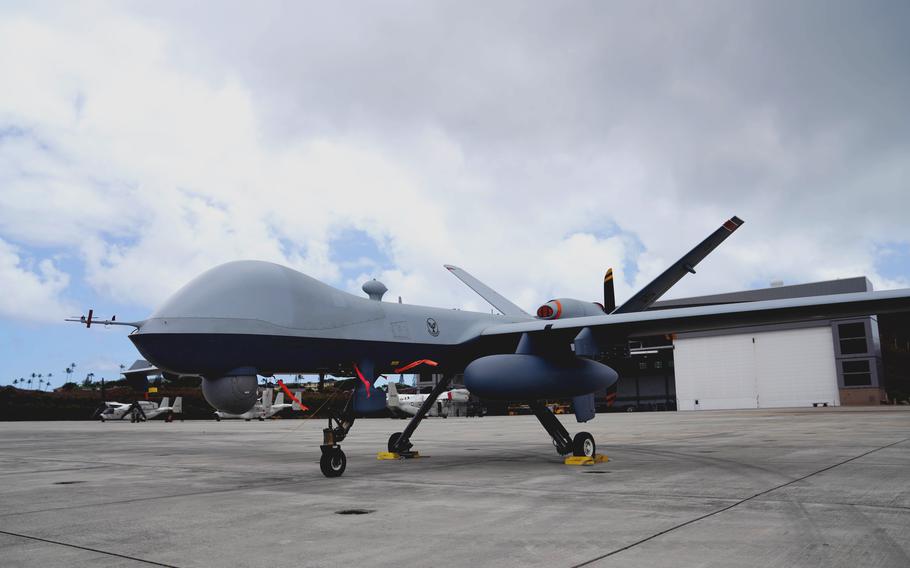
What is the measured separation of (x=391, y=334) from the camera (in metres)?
10.4

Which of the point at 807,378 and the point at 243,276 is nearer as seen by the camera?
the point at 243,276

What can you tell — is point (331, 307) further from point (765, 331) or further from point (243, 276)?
point (765, 331)

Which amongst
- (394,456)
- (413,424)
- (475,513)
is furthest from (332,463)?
(475,513)

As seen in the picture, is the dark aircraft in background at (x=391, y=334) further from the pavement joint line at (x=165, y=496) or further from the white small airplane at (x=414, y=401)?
the white small airplane at (x=414, y=401)

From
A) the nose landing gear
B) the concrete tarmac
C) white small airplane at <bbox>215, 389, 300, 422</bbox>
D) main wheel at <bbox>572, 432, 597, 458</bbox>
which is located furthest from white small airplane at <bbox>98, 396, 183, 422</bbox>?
main wheel at <bbox>572, 432, 597, 458</bbox>

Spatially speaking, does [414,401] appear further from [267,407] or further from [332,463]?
[332,463]

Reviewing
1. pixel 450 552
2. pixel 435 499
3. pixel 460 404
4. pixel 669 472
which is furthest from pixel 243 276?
pixel 460 404

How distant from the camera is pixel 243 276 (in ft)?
29.1

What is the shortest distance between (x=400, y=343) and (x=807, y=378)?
184 feet

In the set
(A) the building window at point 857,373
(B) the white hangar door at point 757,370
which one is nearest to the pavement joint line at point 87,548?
(B) the white hangar door at point 757,370

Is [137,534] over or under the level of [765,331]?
under

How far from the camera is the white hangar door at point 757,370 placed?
178 feet

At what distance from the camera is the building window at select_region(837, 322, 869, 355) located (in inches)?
2165

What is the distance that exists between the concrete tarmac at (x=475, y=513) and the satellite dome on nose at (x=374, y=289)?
3026mm
